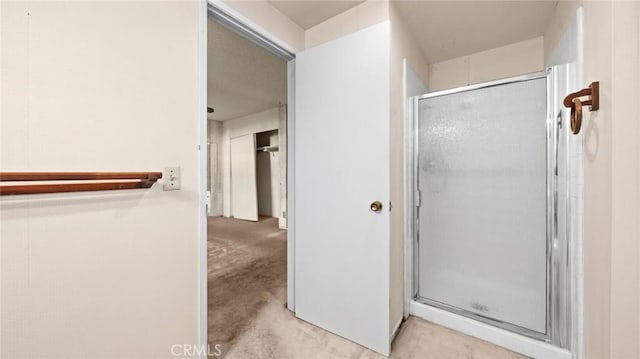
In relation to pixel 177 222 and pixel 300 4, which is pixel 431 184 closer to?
pixel 300 4

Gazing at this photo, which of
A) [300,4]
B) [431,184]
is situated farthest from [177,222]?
[431,184]

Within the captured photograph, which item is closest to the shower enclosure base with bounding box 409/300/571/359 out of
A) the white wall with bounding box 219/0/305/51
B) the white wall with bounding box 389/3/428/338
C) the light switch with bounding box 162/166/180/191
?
the white wall with bounding box 389/3/428/338

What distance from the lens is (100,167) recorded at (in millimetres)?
891

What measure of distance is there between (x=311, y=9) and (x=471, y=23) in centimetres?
123

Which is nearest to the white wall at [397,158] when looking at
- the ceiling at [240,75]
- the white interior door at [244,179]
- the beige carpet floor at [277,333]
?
the beige carpet floor at [277,333]

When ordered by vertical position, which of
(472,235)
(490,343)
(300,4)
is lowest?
(490,343)

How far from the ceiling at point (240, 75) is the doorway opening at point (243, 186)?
0.03 ft

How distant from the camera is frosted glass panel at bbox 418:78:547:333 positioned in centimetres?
147

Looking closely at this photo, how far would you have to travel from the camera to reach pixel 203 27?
1181mm

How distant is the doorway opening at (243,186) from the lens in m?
1.93

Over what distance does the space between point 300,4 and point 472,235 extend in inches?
77.7

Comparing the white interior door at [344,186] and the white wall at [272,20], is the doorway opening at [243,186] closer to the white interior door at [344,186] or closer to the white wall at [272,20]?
the white wall at [272,20]

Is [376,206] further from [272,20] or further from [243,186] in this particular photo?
[243,186]

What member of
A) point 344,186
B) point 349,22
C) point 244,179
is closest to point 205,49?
point 349,22
